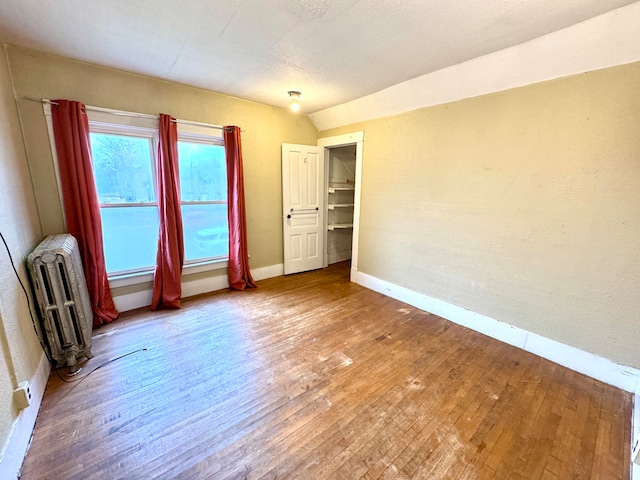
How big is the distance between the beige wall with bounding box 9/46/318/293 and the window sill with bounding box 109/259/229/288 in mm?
131

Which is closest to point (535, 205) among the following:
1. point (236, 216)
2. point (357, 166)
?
point (357, 166)

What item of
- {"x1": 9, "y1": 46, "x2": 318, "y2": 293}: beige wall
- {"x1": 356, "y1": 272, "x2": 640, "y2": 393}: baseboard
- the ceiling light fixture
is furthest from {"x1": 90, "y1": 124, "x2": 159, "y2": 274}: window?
{"x1": 356, "y1": 272, "x2": 640, "y2": 393}: baseboard

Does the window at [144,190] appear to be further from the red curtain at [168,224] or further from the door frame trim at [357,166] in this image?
the door frame trim at [357,166]

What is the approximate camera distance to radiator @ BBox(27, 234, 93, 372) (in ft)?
6.29

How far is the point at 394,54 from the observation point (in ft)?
7.28

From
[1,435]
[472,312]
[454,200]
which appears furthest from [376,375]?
[1,435]

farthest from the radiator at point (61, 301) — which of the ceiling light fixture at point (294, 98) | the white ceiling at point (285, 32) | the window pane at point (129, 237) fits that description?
the ceiling light fixture at point (294, 98)

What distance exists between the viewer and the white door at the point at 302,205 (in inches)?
159

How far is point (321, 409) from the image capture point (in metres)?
1.73

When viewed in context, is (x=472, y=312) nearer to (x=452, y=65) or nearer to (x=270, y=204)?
(x=452, y=65)

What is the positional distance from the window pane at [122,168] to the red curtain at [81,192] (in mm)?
195

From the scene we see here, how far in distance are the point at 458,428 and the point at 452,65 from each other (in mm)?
2898

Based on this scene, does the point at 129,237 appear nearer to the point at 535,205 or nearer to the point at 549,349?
the point at 535,205

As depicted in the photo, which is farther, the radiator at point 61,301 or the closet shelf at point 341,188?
the closet shelf at point 341,188
